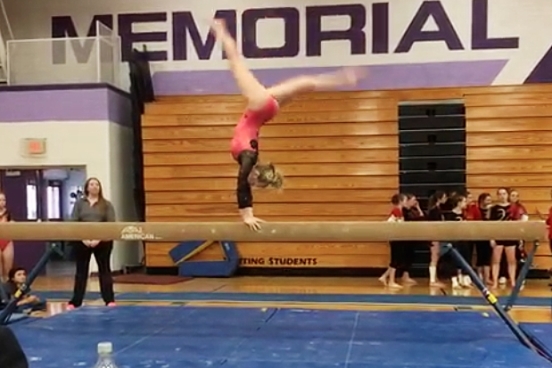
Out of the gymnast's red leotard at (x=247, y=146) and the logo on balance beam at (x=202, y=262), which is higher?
the gymnast's red leotard at (x=247, y=146)

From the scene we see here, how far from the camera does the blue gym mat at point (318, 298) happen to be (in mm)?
7965

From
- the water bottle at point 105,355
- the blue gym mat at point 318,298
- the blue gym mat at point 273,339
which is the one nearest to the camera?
the water bottle at point 105,355

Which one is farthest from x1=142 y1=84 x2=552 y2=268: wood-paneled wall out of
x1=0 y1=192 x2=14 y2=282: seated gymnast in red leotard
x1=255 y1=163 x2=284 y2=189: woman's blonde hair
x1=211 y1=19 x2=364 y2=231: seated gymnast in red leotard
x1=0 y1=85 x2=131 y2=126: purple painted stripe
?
x1=255 y1=163 x2=284 y2=189: woman's blonde hair

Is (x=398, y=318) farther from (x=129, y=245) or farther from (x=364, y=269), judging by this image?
(x=129, y=245)

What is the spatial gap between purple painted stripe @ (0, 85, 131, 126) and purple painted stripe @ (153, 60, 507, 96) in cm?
126

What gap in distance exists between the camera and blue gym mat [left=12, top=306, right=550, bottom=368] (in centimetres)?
472

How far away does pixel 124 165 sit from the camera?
1188cm

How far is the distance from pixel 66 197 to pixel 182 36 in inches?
295

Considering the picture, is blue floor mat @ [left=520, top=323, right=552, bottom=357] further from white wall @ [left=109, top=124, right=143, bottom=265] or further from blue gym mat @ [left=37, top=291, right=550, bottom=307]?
white wall @ [left=109, top=124, right=143, bottom=265]

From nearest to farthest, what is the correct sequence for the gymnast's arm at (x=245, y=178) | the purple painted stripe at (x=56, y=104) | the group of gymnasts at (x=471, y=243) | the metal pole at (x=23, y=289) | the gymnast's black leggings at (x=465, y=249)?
1. the gymnast's arm at (x=245, y=178)
2. the metal pole at (x=23, y=289)
3. the gymnast's black leggings at (x=465, y=249)
4. the group of gymnasts at (x=471, y=243)
5. the purple painted stripe at (x=56, y=104)

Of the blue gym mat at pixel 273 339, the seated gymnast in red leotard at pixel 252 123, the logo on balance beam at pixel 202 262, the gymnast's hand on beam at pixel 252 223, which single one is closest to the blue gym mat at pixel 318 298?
the blue gym mat at pixel 273 339

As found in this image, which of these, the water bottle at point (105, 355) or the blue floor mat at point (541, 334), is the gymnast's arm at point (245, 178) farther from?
the blue floor mat at point (541, 334)

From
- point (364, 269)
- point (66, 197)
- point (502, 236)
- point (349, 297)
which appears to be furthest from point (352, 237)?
point (66, 197)

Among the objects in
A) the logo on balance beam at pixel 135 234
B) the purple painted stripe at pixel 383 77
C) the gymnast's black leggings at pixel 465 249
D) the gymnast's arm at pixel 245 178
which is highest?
the purple painted stripe at pixel 383 77
